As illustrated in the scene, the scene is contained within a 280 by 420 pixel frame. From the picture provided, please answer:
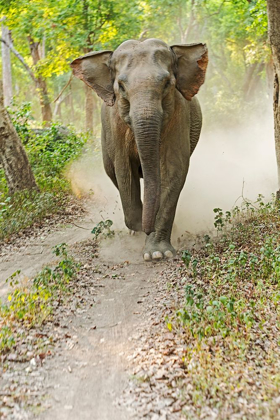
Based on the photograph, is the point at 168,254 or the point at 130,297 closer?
the point at 130,297

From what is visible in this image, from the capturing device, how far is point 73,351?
4.41m

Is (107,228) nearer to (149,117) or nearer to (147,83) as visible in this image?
(149,117)

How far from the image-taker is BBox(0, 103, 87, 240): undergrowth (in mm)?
9492

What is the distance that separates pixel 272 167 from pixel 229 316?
35.8ft

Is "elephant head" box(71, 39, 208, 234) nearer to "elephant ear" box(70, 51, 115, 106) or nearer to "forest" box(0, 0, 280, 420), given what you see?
"elephant ear" box(70, 51, 115, 106)

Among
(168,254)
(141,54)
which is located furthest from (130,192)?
(141,54)

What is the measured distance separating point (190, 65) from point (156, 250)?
2519mm

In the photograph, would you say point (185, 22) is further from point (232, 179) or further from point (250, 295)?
point (250, 295)

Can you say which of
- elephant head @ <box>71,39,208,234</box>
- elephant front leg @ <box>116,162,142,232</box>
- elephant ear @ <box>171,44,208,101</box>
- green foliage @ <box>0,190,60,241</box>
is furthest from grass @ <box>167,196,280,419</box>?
green foliage @ <box>0,190,60,241</box>

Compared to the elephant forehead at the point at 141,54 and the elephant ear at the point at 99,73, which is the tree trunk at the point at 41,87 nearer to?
the elephant ear at the point at 99,73

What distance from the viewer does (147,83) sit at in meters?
6.35

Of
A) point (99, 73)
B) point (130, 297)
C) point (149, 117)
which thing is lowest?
point (130, 297)

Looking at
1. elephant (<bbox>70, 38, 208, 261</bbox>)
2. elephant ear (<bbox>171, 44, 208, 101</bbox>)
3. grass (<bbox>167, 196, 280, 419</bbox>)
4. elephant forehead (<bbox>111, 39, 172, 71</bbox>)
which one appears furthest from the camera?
elephant ear (<bbox>171, 44, 208, 101</bbox>)

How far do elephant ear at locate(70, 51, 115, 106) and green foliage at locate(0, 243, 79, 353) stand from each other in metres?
2.46
